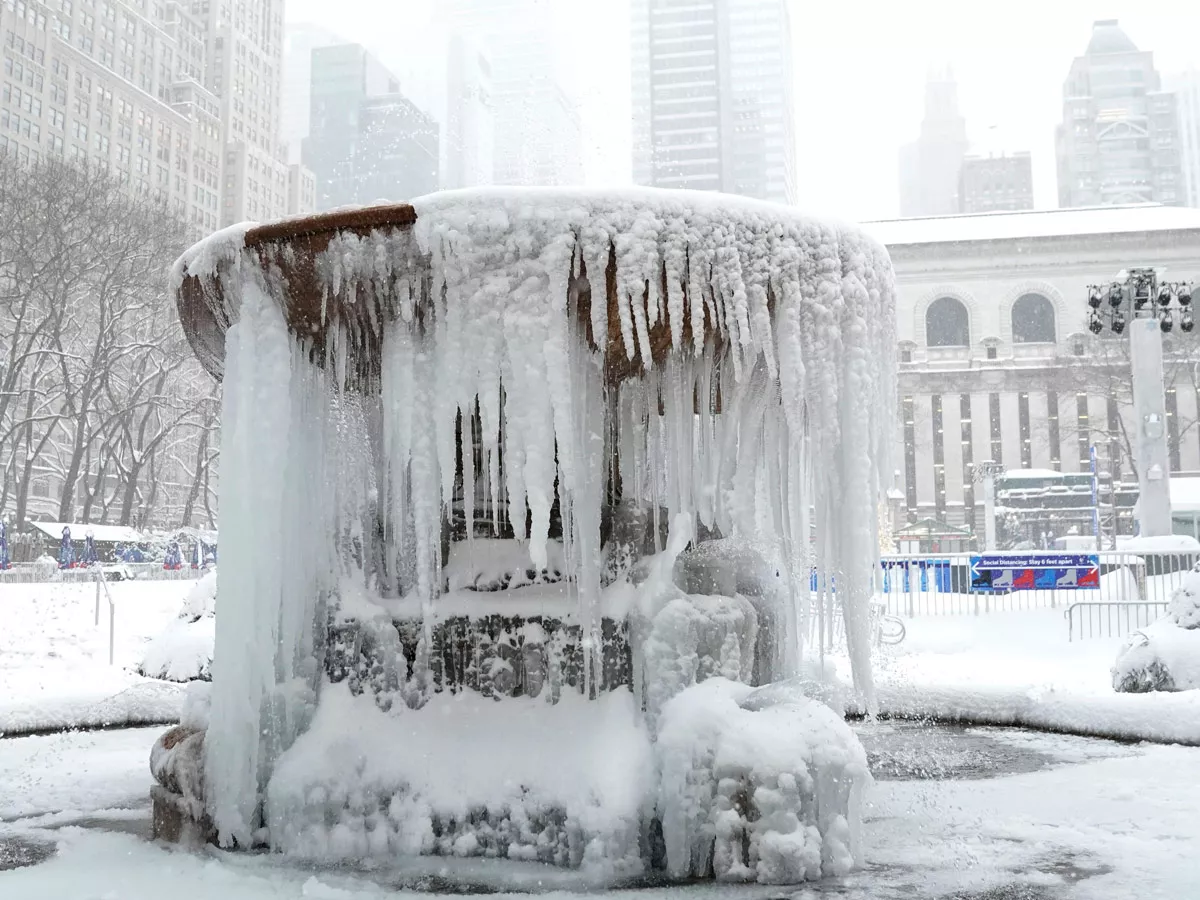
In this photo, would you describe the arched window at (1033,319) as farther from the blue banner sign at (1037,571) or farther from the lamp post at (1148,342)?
the blue banner sign at (1037,571)

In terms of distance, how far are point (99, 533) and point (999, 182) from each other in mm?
183045

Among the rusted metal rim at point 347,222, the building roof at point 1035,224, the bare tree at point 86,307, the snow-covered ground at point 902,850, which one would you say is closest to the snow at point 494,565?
the snow-covered ground at point 902,850

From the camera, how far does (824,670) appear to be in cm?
562

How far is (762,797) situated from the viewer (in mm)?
3951

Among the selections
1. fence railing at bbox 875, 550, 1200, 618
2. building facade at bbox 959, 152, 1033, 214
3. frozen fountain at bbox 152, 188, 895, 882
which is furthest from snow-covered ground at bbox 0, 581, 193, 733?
building facade at bbox 959, 152, 1033, 214

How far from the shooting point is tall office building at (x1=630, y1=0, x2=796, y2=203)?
1880cm

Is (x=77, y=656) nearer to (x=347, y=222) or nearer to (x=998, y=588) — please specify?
(x=347, y=222)

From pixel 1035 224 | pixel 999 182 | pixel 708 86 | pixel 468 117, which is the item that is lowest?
pixel 468 117

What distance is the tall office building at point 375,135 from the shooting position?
1819cm

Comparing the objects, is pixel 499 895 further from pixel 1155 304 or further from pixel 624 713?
pixel 1155 304

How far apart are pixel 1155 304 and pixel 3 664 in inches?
845

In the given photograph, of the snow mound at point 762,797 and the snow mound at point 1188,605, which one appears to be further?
the snow mound at point 1188,605

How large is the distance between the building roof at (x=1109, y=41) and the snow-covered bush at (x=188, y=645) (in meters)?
171

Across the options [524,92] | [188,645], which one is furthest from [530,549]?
[524,92]
